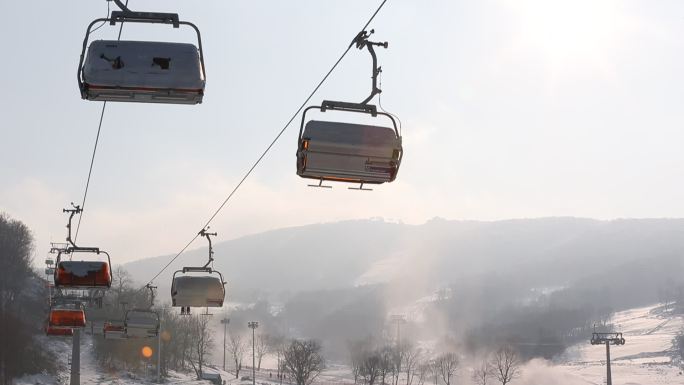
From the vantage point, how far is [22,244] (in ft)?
452

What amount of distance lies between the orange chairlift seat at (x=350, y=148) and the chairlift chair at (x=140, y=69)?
211 centimetres

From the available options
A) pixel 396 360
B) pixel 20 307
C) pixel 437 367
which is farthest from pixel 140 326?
pixel 437 367

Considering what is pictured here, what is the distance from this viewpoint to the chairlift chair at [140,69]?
10.7 m

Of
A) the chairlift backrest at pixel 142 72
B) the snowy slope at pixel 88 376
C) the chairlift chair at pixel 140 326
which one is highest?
the chairlift backrest at pixel 142 72

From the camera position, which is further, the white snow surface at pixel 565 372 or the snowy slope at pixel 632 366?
the snowy slope at pixel 632 366

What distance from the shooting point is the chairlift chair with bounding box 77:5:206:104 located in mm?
10672

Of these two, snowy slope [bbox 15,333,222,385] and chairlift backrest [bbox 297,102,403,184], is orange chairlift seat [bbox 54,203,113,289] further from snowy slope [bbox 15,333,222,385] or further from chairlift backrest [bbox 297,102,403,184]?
snowy slope [bbox 15,333,222,385]

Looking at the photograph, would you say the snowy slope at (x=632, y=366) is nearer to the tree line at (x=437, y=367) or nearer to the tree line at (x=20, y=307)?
the tree line at (x=437, y=367)

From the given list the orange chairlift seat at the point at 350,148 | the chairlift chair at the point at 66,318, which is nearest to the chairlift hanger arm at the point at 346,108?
the orange chairlift seat at the point at 350,148

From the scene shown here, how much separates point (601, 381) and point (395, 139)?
156 metres

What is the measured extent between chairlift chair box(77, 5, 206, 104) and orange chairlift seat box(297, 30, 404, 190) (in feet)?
6.93

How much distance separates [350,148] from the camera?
12508 millimetres

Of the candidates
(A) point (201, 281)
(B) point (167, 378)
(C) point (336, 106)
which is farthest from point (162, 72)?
(B) point (167, 378)

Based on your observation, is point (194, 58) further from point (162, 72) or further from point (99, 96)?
point (99, 96)
